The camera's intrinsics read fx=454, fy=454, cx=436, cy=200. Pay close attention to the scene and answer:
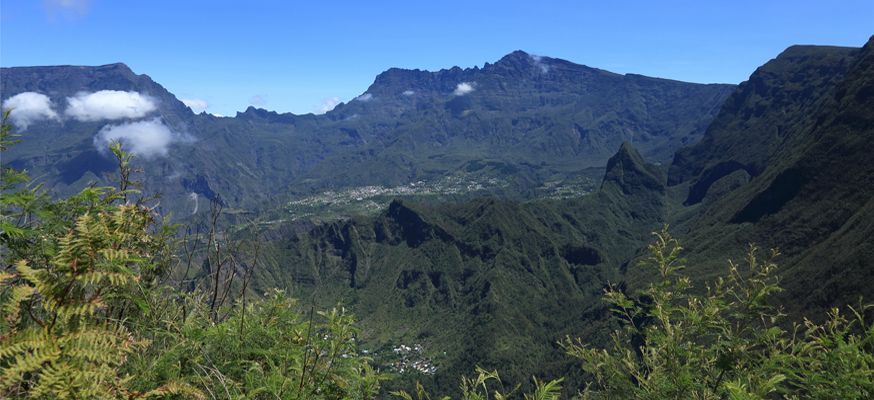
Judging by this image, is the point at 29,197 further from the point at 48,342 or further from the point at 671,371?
the point at 671,371

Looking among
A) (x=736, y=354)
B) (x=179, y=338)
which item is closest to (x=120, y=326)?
(x=179, y=338)

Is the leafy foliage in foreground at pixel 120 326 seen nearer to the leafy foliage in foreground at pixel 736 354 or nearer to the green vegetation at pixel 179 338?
the green vegetation at pixel 179 338

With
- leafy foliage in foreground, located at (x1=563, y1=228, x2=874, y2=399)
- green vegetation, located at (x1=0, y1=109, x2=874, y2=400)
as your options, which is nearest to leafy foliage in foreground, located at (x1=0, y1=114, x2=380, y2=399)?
green vegetation, located at (x1=0, y1=109, x2=874, y2=400)

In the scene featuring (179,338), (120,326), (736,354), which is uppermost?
(120,326)

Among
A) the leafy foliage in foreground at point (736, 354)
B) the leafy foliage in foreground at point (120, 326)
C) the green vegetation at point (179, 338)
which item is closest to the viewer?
the leafy foliage in foreground at point (120, 326)

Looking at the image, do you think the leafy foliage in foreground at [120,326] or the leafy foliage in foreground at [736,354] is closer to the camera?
the leafy foliage in foreground at [120,326]

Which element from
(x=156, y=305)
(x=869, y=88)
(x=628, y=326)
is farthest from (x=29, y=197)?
(x=869, y=88)

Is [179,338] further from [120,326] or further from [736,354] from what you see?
[736,354]

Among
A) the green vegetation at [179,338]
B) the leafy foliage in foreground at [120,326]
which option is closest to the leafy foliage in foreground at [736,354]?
the green vegetation at [179,338]
